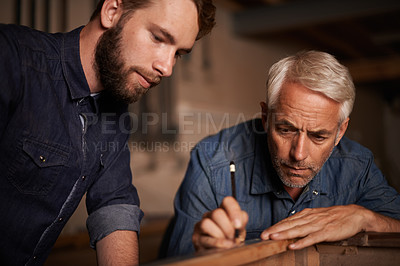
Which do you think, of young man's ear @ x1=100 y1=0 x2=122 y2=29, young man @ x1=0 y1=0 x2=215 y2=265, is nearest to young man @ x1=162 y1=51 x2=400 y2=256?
young man @ x1=0 y1=0 x2=215 y2=265

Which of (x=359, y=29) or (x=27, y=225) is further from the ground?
(x=359, y=29)

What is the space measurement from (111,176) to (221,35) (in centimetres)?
472

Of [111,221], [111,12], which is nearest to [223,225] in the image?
[111,221]

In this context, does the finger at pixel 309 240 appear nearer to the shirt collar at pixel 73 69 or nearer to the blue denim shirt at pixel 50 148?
the blue denim shirt at pixel 50 148

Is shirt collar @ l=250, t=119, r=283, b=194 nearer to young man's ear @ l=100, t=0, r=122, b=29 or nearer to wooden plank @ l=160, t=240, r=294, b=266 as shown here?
wooden plank @ l=160, t=240, r=294, b=266

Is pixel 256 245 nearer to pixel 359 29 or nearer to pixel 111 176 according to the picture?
pixel 111 176

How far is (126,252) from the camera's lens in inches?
62.9

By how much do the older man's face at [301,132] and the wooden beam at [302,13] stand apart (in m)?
3.88

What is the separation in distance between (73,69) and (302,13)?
15.0ft

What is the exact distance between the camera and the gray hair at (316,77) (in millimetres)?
1715

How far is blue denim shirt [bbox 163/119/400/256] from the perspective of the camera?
1825 millimetres

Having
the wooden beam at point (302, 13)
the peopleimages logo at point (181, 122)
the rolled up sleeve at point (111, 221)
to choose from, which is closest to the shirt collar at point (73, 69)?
the rolled up sleeve at point (111, 221)

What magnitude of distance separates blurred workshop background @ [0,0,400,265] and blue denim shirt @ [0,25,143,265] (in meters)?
1.92

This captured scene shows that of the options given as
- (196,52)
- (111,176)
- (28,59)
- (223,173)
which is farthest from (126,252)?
(196,52)
